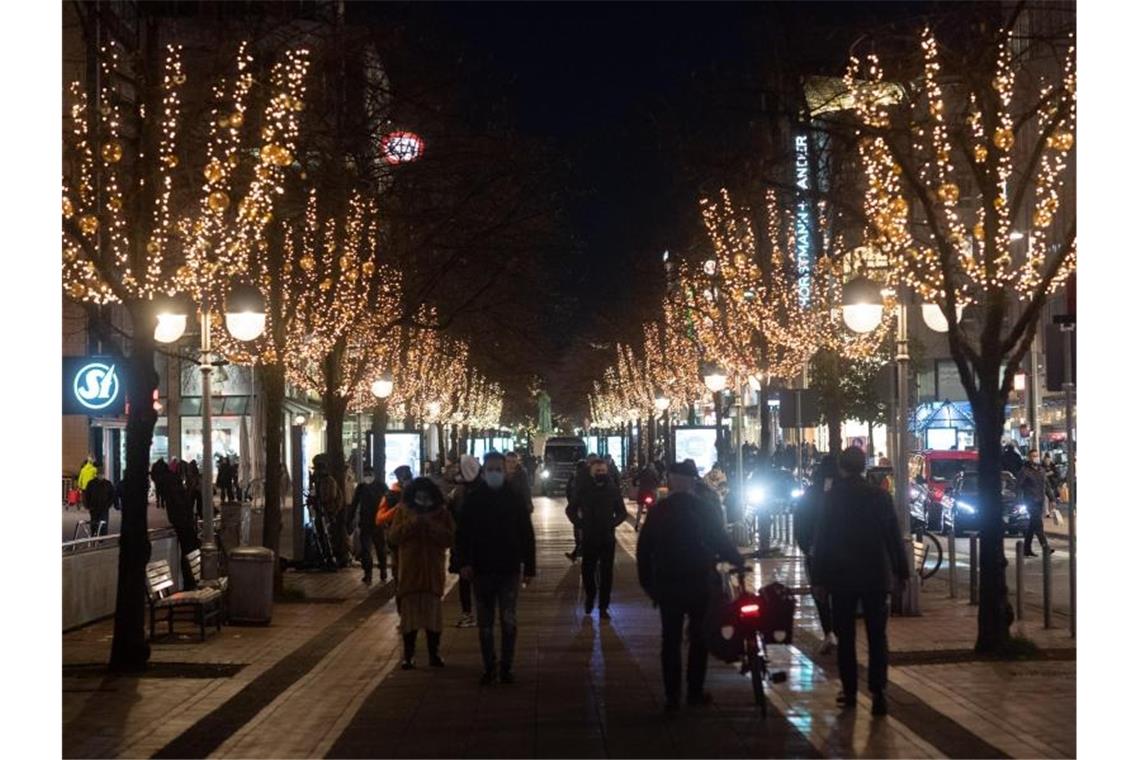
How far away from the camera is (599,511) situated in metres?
23.9

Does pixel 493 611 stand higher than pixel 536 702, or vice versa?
pixel 493 611

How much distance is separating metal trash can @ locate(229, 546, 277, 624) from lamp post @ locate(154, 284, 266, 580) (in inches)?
28.2

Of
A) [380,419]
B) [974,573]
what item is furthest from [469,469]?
[380,419]

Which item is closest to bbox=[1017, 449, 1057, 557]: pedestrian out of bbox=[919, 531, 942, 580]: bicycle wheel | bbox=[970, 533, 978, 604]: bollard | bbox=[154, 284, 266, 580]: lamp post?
bbox=[919, 531, 942, 580]: bicycle wheel

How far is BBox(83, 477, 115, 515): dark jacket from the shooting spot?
1598 inches

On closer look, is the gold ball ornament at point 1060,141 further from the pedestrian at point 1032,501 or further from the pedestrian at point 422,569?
the pedestrian at point 1032,501

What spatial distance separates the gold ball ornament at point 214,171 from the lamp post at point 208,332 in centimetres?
253

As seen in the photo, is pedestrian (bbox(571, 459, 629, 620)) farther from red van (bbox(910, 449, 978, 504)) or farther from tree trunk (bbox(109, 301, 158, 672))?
red van (bbox(910, 449, 978, 504))

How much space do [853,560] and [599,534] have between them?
30.3ft

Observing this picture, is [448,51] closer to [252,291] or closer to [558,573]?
[558,573]

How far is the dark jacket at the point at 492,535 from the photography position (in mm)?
16797

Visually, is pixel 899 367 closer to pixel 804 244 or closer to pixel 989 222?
A: pixel 989 222

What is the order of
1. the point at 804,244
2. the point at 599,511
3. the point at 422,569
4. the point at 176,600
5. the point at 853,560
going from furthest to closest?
1. the point at 804,244
2. the point at 599,511
3. the point at 176,600
4. the point at 422,569
5. the point at 853,560

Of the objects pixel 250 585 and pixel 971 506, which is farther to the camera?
pixel 971 506
